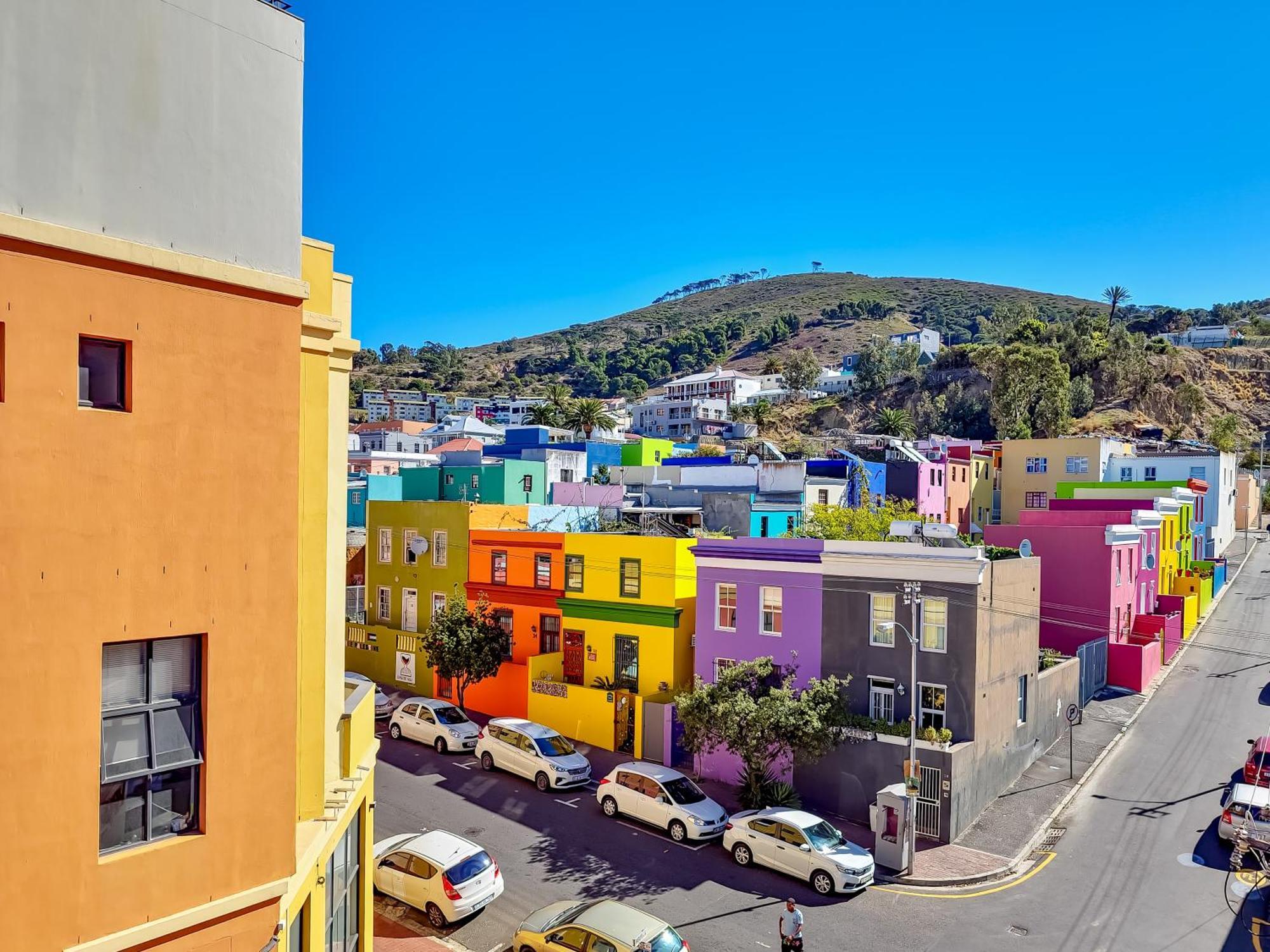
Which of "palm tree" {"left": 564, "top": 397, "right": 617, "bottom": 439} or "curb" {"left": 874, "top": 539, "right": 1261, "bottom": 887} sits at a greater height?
"palm tree" {"left": 564, "top": 397, "right": 617, "bottom": 439}

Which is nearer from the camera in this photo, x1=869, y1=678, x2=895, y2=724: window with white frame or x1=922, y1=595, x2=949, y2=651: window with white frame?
x1=922, y1=595, x2=949, y2=651: window with white frame

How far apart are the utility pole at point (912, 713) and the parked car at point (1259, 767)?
925cm

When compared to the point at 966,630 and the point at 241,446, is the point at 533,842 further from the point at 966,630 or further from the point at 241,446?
the point at 241,446

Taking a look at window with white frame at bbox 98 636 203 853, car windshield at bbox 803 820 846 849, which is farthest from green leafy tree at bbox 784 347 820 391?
window with white frame at bbox 98 636 203 853

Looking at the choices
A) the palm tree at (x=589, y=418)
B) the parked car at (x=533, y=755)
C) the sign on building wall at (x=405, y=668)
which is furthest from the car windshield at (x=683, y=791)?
the palm tree at (x=589, y=418)

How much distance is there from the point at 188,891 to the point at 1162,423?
108 metres

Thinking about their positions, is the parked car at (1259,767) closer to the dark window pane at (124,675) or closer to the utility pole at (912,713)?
the utility pole at (912,713)

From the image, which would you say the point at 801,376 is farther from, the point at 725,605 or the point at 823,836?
the point at 823,836

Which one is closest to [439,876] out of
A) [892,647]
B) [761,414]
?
[892,647]

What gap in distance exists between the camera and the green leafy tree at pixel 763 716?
21.7m

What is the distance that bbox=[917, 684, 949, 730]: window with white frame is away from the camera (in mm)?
22406

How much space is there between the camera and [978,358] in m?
94.6

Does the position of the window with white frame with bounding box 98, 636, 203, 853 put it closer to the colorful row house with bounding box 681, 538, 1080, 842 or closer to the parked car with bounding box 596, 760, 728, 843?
the parked car with bounding box 596, 760, 728, 843

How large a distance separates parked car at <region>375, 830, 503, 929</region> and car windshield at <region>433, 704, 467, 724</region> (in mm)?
9975
